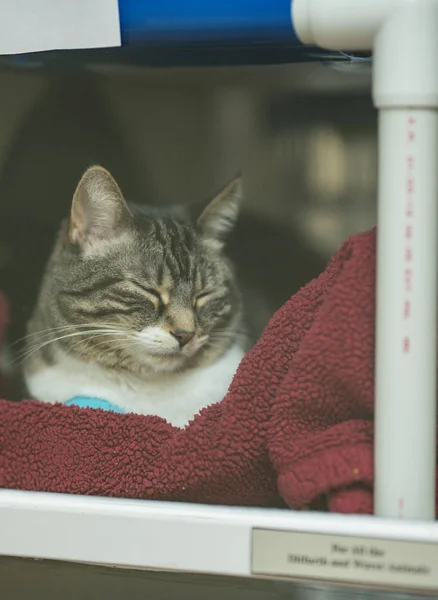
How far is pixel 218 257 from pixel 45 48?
493mm

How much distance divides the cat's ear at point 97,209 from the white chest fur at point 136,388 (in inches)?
6.4

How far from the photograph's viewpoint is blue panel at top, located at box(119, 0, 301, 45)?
586 mm

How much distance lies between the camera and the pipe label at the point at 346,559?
0.51m

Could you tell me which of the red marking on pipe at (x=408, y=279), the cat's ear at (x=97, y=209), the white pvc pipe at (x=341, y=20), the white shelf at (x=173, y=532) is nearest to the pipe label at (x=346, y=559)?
the white shelf at (x=173, y=532)

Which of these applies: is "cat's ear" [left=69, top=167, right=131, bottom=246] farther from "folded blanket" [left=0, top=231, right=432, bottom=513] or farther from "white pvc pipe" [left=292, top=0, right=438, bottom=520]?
"white pvc pipe" [left=292, top=0, right=438, bottom=520]

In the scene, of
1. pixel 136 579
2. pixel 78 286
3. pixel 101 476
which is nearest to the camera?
pixel 101 476

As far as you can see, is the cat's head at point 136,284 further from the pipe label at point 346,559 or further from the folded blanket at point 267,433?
the pipe label at point 346,559

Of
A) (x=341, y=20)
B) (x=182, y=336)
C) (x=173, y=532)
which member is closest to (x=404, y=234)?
(x=341, y=20)

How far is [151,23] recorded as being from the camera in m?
0.60

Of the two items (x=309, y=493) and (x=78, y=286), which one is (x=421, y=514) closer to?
(x=309, y=493)

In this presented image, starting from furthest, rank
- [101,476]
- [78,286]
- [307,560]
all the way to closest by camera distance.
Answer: [78,286] < [101,476] < [307,560]

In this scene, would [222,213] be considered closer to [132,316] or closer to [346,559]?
[132,316]

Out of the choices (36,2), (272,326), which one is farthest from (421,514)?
(36,2)

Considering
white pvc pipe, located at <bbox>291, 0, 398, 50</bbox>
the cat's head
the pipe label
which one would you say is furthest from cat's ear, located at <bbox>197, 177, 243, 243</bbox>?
the pipe label
